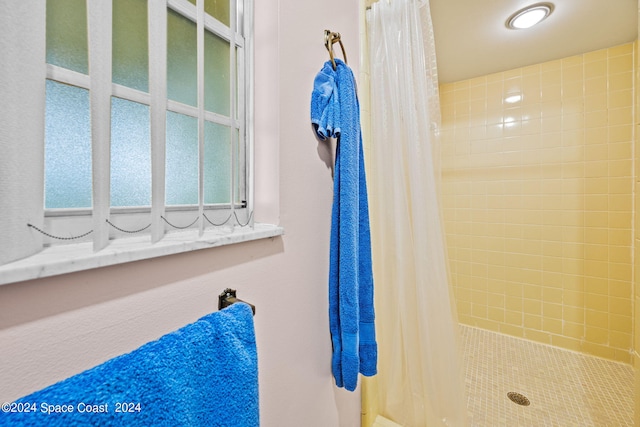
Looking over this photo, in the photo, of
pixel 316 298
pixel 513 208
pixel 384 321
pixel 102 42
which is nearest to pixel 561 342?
pixel 513 208

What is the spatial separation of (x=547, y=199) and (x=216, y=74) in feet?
7.62

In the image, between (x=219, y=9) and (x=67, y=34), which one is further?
(x=219, y=9)

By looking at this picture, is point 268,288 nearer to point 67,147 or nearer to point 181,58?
point 67,147

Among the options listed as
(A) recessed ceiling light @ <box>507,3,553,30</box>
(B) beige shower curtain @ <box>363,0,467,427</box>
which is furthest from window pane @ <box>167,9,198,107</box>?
(A) recessed ceiling light @ <box>507,3,553,30</box>

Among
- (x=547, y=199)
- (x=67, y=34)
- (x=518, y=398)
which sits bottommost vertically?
(x=518, y=398)

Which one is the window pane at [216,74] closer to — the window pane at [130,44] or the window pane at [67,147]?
the window pane at [130,44]

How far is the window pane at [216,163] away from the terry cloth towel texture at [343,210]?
26cm

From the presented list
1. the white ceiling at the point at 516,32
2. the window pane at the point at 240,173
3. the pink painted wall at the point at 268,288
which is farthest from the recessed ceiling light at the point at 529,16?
the window pane at the point at 240,173

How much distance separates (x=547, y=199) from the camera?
1.90m

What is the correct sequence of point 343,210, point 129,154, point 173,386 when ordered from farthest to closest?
point 343,210 < point 129,154 < point 173,386

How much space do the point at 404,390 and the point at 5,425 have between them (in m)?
1.21

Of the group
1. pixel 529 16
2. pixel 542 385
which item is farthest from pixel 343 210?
pixel 542 385

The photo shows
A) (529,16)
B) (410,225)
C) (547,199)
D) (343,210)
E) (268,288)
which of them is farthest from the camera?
(547,199)

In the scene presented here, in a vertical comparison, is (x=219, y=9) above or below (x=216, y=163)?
above
